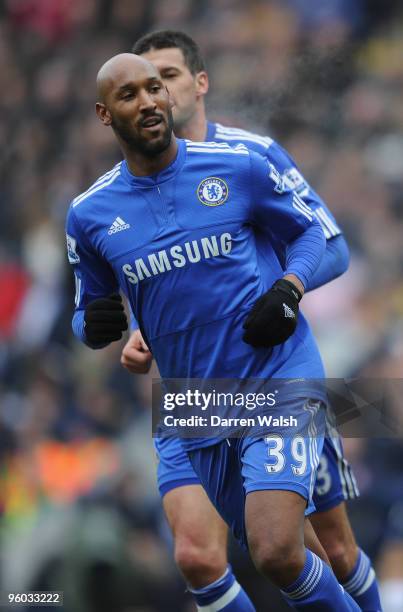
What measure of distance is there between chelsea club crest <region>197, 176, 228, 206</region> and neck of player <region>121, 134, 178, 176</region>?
0.17 m

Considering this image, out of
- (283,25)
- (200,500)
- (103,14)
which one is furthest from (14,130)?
(200,500)

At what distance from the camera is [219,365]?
15.1 ft

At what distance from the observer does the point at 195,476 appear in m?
5.25

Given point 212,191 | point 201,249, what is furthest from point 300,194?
point 201,249

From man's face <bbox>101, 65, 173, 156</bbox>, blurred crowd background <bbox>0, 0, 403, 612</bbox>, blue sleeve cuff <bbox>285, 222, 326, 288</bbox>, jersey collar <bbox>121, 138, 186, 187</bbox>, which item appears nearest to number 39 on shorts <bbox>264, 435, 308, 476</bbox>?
blue sleeve cuff <bbox>285, 222, 326, 288</bbox>

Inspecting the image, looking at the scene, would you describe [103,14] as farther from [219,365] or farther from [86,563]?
[219,365]

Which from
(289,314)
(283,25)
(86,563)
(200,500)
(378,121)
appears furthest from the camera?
(283,25)

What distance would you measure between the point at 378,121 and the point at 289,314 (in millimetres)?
5592

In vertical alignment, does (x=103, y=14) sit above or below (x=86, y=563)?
above

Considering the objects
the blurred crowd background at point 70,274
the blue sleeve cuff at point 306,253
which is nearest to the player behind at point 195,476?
the blue sleeve cuff at point 306,253

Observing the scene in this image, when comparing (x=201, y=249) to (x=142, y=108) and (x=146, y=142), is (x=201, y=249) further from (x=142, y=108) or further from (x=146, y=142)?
(x=142, y=108)

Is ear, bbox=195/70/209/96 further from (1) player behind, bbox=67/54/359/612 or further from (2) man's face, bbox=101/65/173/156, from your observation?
(2) man's face, bbox=101/65/173/156

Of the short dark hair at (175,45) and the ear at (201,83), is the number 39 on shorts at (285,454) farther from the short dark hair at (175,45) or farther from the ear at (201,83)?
the short dark hair at (175,45)

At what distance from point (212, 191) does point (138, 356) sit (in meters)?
0.90
